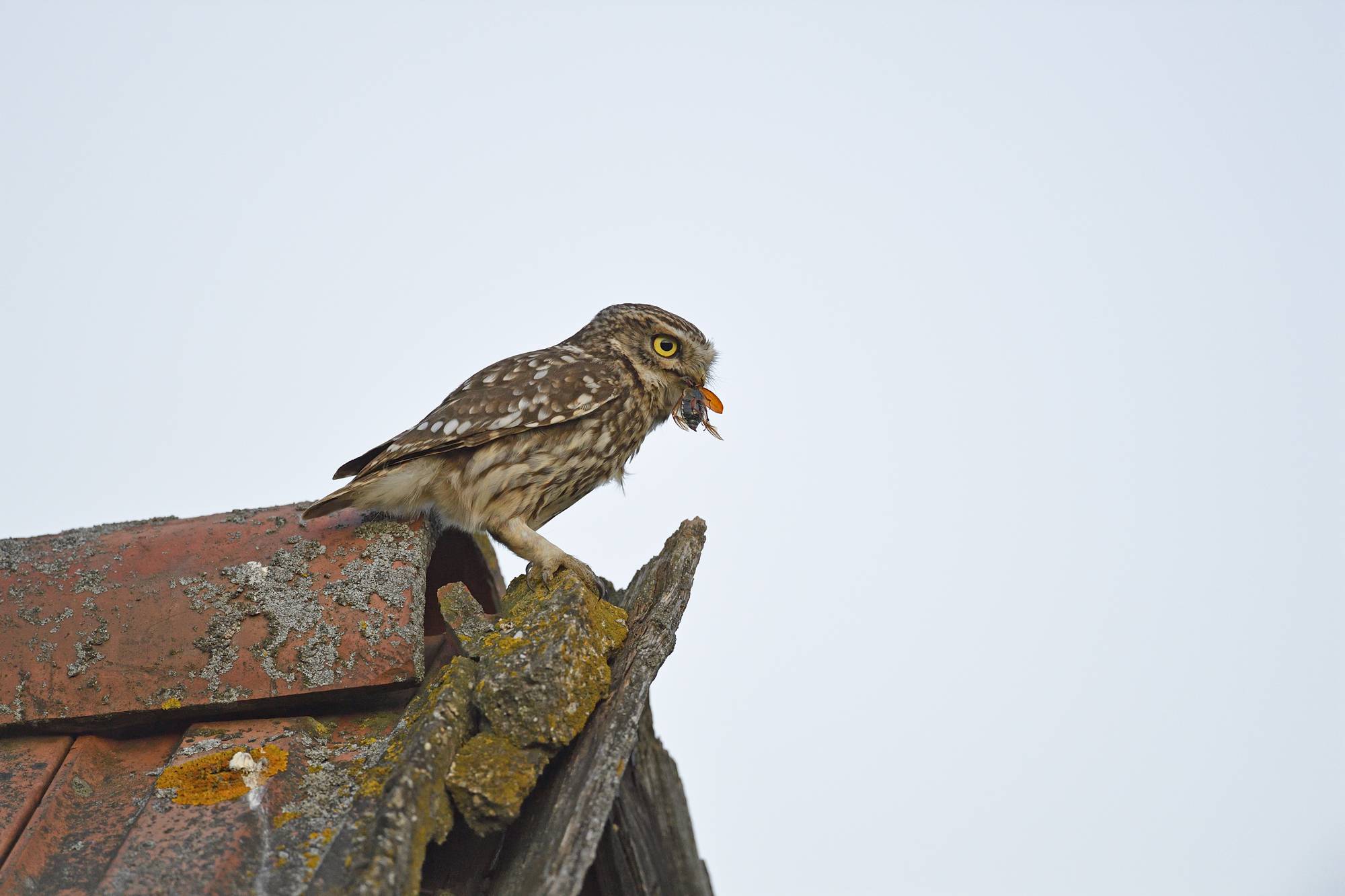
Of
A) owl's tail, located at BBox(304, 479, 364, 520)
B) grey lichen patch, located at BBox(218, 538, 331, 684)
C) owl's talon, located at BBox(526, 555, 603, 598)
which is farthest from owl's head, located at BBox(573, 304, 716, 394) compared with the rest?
grey lichen patch, located at BBox(218, 538, 331, 684)

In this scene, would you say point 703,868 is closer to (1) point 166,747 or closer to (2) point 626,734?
(2) point 626,734

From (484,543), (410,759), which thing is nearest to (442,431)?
(484,543)

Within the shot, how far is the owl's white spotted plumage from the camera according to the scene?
327 centimetres

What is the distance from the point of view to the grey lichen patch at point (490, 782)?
7.00 feet

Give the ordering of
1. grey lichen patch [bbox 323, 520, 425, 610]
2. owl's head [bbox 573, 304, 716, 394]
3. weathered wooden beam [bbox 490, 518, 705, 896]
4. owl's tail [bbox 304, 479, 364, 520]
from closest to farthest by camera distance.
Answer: weathered wooden beam [bbox 490, 518, 705, 896] → grey lichen patch [bbox 323, 520, 425, 610] → owl's tail [bbox 304, 479, 364, 520] → owl's head [bbox 573, 304, 716, 394]

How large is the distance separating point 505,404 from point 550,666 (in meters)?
1.33

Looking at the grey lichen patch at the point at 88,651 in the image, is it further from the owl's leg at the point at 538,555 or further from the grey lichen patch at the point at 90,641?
the owl's leg at the point at 538,555

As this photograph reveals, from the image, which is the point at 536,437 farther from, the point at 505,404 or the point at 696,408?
the point at 696,408

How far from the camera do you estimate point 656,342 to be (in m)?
4.16

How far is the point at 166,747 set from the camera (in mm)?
2684

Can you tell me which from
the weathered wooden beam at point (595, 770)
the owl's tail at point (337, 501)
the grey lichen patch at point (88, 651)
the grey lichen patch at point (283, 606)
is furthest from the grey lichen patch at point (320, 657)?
the weathered wooden beam at point (595, 770)

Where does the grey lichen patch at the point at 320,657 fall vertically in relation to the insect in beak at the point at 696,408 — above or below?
below

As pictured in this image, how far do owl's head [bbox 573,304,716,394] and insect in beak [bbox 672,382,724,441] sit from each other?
31mm

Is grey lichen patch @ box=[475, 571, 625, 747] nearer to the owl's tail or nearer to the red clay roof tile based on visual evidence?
the red clay roof tile
